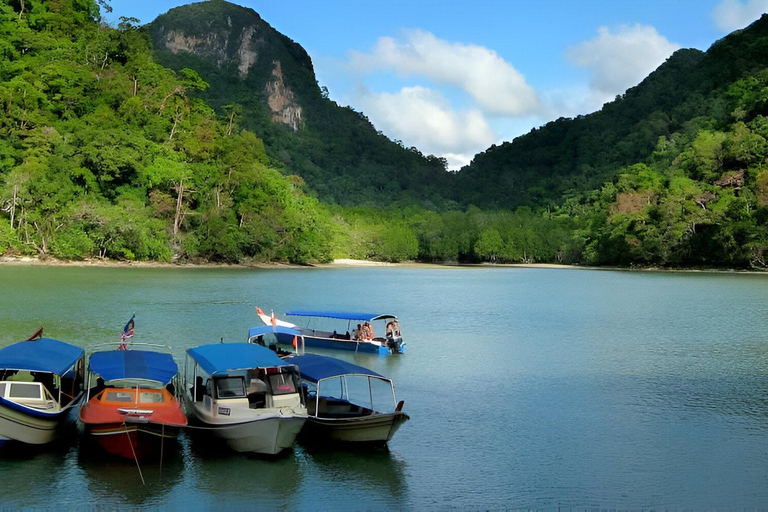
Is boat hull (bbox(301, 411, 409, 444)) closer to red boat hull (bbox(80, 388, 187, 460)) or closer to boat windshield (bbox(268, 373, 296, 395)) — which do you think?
boat windshield (bbox(268, 373, 296, 395))

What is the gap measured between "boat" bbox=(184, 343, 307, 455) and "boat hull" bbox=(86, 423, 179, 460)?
101cm

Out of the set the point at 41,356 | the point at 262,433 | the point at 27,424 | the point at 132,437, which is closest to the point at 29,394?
the point at 27,424

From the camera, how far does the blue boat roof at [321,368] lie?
56.9 feet

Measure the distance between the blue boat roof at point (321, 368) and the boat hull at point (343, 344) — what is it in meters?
11.4

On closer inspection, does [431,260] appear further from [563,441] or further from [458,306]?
[563,441]

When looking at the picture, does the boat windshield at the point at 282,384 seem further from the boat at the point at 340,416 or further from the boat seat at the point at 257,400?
the boat at the point at 340,416

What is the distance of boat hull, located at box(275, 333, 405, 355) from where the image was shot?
30.5 meters

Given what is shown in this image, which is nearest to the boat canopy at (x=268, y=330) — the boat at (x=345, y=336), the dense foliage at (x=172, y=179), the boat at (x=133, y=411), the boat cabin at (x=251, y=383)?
the boat at (x=345, y=336)

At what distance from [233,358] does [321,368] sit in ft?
7.07

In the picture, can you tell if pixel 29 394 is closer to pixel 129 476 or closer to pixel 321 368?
pixel 129 476

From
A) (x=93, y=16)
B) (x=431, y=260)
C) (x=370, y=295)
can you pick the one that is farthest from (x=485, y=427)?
(x=431, y=260)

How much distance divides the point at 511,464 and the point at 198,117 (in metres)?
91.4

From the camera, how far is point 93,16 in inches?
4008

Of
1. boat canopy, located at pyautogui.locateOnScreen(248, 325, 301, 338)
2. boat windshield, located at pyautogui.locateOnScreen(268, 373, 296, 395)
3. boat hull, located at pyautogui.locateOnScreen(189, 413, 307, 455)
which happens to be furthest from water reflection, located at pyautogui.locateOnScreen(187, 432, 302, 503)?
boat canopy, located at pyautogui.locateOnScreen(248, 325, 301, 338)
